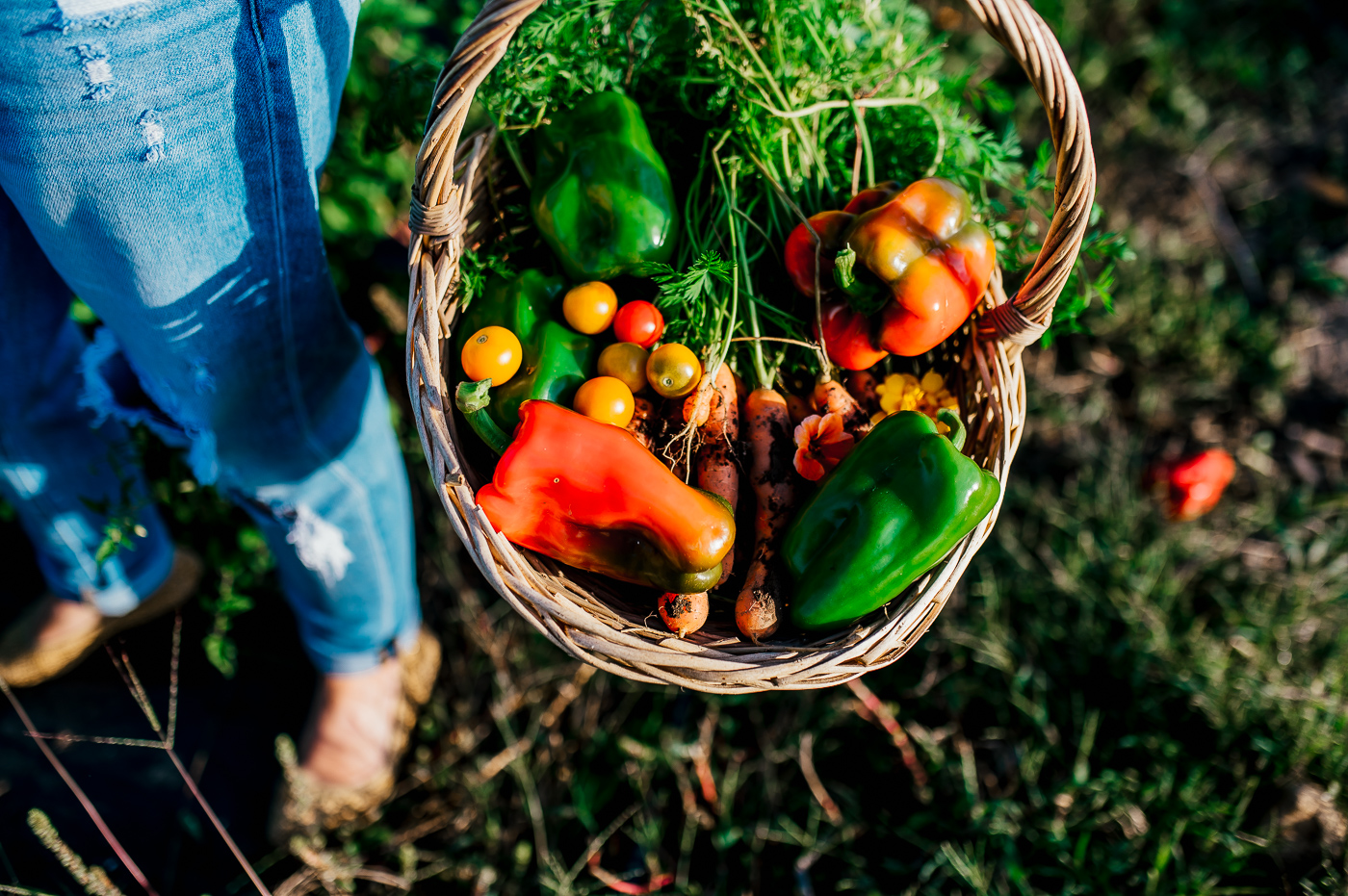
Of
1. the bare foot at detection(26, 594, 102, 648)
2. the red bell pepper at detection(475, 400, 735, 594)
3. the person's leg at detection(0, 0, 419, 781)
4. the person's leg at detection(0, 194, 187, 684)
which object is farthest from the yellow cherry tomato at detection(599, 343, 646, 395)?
the bare foot at detection(26, 594, 102, 648)

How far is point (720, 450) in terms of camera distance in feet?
4.89

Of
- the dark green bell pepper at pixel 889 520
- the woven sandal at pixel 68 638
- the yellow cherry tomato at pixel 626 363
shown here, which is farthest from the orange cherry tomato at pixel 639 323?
the woven sandal at pixel 68 638

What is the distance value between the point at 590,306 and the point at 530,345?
0.13 m

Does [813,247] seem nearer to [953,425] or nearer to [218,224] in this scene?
[953,425]

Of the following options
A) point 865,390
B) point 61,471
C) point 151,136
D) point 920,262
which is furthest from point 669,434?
point 61,471

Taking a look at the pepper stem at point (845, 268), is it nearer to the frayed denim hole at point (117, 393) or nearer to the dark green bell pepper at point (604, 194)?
the dark green bell pepper at point (604, 194)

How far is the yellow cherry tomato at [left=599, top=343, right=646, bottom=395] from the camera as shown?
4.77 ft

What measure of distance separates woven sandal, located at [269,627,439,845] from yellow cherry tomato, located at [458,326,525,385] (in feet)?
3.28

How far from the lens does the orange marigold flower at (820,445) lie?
1.49m

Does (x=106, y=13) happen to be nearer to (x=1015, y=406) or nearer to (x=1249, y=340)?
(x=1015, y=406)

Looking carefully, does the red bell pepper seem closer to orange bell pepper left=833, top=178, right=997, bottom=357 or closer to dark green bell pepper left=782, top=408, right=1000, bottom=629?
dark green bell pepper left=782, top=408, right=1000, bottom=629

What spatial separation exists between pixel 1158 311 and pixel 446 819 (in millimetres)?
2666

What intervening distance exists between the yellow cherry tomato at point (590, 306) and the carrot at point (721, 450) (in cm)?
23

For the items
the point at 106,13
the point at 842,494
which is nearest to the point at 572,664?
the point at 842,494
